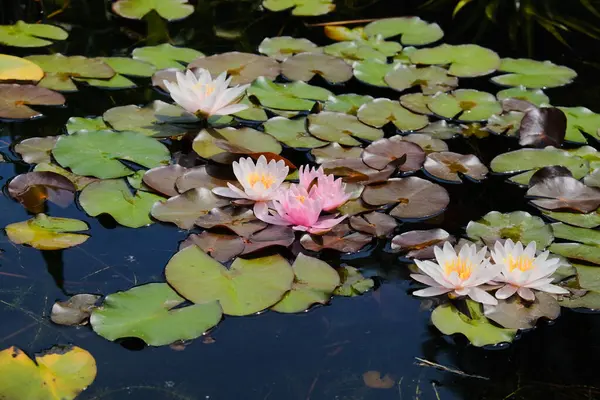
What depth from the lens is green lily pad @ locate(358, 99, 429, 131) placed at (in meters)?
2.81

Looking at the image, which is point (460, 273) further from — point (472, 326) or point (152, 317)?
point (152, 317)

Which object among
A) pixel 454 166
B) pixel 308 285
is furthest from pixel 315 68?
pixel 308 285

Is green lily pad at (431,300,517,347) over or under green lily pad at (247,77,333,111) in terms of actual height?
under

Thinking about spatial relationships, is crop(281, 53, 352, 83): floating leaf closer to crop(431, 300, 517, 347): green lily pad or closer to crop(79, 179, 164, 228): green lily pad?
crop(79, 179, 164, 228): green lily pad

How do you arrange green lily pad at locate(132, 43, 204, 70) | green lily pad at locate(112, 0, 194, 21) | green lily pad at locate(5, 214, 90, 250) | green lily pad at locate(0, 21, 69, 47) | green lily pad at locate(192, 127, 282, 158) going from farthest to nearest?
green lily pad at locate(112, 0, 194, 21) → green lily pad at locate(0, 21, 69, 47) → green lily pad at locate(132, 43, 204, 70) → green lily pad at locate(192, 127, 282, 158) → green lily pad at locate(5, 214, 90, 250)

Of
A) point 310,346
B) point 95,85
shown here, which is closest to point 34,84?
point 95,85

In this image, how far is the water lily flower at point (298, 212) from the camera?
2.07 metres

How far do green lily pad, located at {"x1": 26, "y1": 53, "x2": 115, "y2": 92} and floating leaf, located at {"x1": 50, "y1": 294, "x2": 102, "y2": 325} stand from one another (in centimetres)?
136

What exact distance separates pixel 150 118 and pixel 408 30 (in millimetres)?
1646

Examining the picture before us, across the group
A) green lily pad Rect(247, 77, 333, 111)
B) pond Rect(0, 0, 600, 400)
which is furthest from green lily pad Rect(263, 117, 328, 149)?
green lily pad Rect(247, 77, 333, 111)

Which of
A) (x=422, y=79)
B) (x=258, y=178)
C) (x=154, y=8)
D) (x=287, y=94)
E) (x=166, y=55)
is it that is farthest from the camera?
(x=154, y=8)

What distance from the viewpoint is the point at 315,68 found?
3.26 metres

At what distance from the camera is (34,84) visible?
2.94m

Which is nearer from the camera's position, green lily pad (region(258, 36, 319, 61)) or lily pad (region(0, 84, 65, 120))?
lily pad (region(0, 84, 65, 120))
